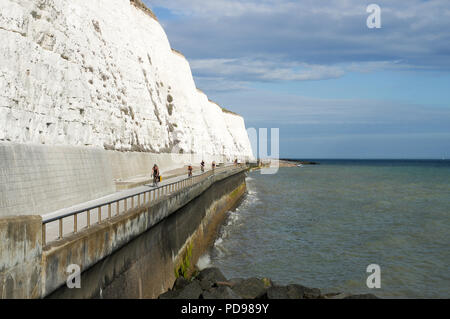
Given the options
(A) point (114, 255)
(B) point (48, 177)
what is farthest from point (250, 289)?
(B) point (48, 177)

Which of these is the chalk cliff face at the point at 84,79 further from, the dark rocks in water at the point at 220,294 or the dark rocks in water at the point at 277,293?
the dark rocks in water at the point at 277,293

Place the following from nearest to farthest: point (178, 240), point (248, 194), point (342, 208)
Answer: point (178, 240), point (342, 208), point (248, 194)

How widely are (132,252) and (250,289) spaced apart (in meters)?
3.78

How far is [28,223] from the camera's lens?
6.67 m

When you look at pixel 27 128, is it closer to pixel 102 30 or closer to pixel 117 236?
pixel 117 236

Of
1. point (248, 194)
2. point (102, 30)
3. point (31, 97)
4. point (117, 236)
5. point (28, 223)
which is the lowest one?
point (248, 194)

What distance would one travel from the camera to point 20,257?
21.0 feet

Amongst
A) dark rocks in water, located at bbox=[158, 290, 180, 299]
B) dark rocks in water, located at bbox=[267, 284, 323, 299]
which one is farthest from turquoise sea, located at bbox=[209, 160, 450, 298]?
dark rocks in water, located at bbox=[158, 290, 180, 299]

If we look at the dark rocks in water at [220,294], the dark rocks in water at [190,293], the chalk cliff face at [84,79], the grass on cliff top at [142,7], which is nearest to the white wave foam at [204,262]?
the dark rocks in water at [190,293]

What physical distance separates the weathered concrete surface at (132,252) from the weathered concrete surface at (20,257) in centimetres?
27

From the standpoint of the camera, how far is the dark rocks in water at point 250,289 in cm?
1281

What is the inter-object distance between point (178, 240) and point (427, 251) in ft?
39.2

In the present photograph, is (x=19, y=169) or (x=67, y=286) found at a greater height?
(x=19, y=169)

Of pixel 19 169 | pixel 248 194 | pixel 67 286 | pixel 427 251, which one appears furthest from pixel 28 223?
pixel 248 194
